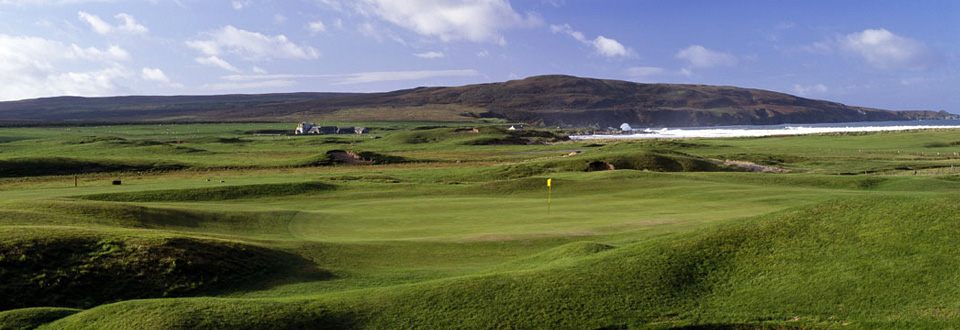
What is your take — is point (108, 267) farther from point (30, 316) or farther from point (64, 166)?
point (64, 166)

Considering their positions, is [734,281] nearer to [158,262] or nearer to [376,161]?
[158,262]

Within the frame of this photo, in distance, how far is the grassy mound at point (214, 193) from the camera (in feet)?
127

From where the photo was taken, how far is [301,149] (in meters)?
104

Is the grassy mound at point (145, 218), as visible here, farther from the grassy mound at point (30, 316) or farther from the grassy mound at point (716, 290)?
the grassy mound at point (716, 290)

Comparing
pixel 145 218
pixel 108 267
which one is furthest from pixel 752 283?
pixel 145 218

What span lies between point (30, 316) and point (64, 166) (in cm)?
6044

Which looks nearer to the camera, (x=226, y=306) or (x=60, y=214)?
(x=226, y=306)

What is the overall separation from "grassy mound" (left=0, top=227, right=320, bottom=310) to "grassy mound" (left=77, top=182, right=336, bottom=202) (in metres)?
21.5

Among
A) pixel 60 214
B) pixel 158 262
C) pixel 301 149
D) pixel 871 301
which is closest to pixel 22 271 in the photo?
pixel 158 262

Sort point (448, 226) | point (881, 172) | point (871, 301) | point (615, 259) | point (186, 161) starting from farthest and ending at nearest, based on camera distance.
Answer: point (186, 161), point (881, 172), point (448, 226), point (615, 259), point (871, 301)

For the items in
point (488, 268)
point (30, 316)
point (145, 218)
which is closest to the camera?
point (30, 316)

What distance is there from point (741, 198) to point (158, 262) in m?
28.1

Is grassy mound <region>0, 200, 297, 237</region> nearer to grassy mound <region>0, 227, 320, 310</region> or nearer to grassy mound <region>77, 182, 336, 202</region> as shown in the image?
grassy mound <region>0, 227, 320, 310</region>

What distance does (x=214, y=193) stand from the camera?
4078cm
